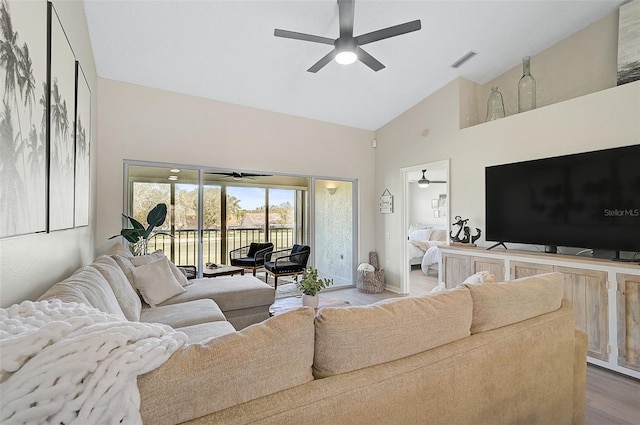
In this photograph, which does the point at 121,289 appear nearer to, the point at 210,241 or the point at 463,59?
the point at 210,241

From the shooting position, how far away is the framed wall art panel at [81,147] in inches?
84.8

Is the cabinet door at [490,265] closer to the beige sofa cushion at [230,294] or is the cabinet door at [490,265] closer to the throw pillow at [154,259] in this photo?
the beige sofa cushion at [230,294]

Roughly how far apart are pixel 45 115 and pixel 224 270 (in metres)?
3.04

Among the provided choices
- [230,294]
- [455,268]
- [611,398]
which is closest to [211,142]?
[230,294]

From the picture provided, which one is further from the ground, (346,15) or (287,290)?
(346,15)

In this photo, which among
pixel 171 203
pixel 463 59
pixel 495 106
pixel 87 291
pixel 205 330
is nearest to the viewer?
pixel 87 291

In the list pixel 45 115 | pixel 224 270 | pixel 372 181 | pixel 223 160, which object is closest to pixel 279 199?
Result: pixel 223 160

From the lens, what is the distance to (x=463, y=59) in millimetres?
3719

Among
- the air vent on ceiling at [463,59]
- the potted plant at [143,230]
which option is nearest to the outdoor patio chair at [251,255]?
the potted plant at [143,230]

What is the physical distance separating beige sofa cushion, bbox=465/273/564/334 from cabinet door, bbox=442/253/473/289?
6.76ft

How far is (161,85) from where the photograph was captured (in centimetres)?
365

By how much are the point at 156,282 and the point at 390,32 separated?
2986 mm

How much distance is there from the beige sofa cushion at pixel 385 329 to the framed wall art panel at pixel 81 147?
2.15 metres

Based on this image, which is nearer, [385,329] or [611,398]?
[385,329]
